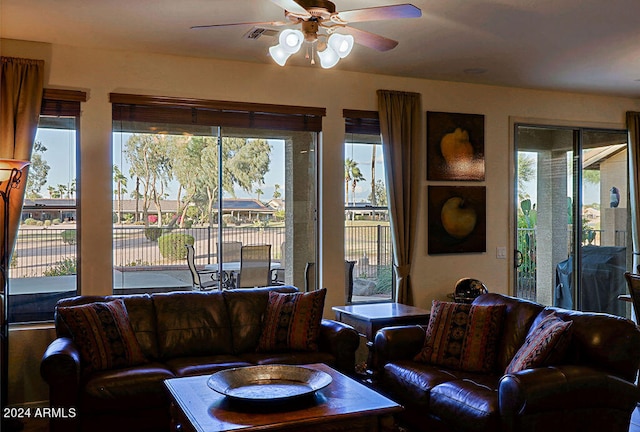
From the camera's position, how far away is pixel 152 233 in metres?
5.00

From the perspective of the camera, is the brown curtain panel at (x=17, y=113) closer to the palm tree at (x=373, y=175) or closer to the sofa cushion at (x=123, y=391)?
the sofa cushion at (x=123, y=391)

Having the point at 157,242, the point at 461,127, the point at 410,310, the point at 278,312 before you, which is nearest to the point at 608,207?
the point at 461,127

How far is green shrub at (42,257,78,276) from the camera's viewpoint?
15.5 ft

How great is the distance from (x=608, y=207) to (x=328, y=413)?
5.46m

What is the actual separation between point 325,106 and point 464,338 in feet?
8.56

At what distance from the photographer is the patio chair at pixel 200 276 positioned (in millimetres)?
5145

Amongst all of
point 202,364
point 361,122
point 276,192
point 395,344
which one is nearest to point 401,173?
point 361,122

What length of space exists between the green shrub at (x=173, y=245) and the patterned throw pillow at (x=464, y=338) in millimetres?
2259

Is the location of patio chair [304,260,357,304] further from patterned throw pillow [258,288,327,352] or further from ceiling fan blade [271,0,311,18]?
ceiling fan blade [271,0,311,18]

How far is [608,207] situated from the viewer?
6871mm

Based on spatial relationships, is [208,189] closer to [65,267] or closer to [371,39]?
[65,267]

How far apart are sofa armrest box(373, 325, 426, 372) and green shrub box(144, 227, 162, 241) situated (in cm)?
211

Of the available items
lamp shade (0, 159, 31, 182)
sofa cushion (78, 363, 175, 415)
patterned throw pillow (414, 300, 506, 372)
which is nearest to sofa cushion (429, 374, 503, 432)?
patterned throw pillow (414, 300, 506, 372)

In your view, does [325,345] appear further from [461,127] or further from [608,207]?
[608,207]
